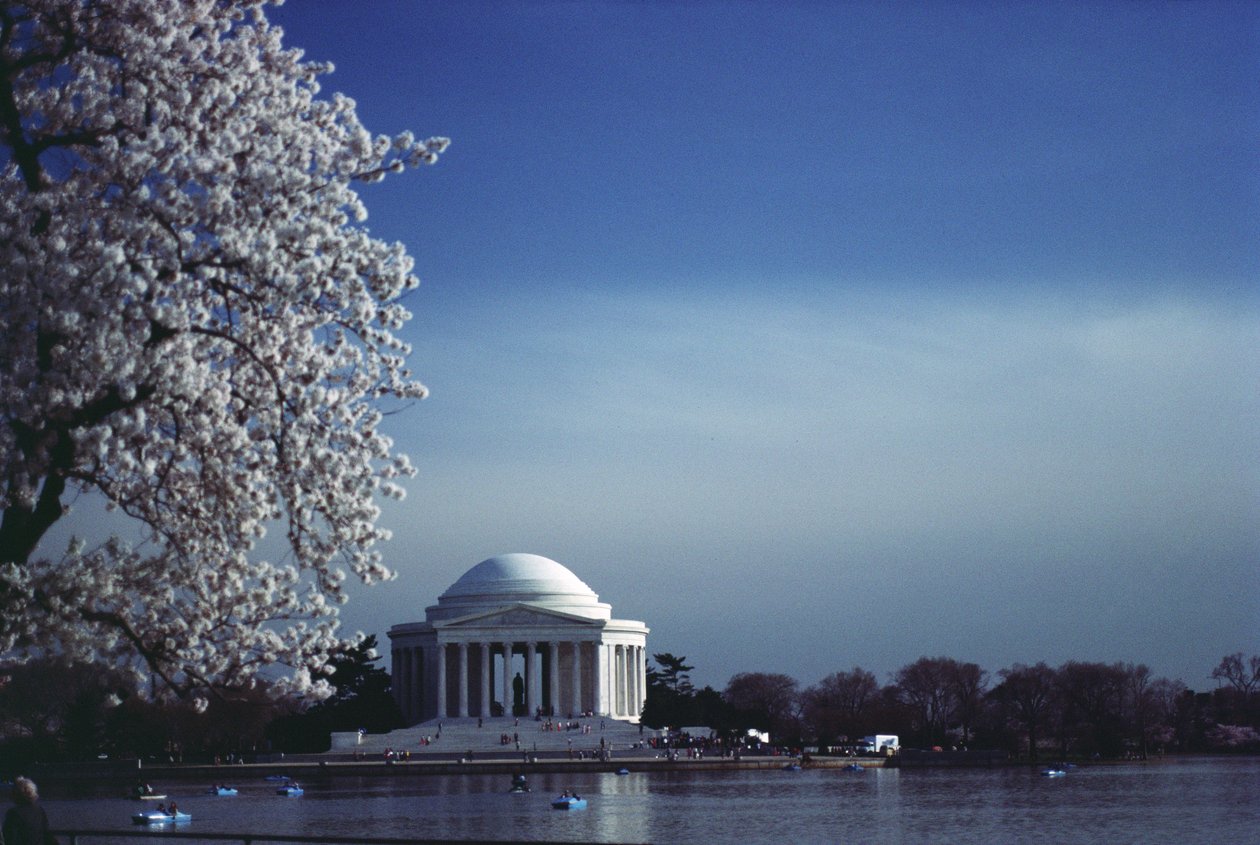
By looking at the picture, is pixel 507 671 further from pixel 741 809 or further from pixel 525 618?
pixel 741 809

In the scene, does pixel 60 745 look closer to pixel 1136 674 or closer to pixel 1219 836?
pixel 1219 836

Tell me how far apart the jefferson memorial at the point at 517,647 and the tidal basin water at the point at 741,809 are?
41405 mm

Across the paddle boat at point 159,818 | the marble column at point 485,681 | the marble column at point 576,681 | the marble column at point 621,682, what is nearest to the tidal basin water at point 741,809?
the paddle boat at point 159,818

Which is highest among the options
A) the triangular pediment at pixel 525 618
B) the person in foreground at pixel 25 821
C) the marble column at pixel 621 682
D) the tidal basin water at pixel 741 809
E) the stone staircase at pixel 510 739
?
the triangular pediment at pixel 525 618

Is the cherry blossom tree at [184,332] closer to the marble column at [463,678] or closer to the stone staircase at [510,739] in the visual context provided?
the stone staircase at [510,739]

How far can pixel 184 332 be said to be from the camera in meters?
15.8

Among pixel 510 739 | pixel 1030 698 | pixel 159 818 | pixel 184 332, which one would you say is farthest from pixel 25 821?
pixel 1030 698

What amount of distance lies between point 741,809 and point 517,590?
259 ft

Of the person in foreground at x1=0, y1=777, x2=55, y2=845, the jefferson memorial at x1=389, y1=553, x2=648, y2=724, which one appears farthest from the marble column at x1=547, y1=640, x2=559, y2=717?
the person in foreground at x1=0, y1=777, x2=55, y2=845

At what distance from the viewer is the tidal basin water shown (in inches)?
2007

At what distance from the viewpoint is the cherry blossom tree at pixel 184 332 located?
Result: 15398mm

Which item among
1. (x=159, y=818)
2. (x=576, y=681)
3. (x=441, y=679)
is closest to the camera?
(x=159, y=818)

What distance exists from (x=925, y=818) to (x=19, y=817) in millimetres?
45851

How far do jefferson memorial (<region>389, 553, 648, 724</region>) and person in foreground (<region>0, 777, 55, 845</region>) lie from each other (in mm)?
115905
